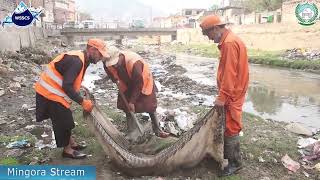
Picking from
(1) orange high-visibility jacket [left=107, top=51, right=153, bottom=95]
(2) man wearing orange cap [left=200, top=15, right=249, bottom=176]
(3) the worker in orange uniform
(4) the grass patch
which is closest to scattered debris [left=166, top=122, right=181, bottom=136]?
(3) the worker in orange uniform

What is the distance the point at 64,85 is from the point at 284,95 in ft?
31.9

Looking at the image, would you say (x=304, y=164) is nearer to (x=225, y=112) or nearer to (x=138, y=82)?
(x=225, y=112)

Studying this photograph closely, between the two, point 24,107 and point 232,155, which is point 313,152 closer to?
point 232,155

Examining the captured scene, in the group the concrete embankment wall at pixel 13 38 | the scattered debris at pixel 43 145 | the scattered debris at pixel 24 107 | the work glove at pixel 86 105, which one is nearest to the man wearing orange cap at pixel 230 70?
the work glove at pixel 86 105

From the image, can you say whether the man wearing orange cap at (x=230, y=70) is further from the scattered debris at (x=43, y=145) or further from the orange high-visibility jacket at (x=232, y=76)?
the scattered debris at (x=43, y=145)

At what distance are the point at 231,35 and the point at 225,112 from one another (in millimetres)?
804

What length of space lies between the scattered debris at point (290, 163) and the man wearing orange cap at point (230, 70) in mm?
1116

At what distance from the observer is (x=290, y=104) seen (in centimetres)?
1095

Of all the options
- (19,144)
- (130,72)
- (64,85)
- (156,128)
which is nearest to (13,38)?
(19,144)

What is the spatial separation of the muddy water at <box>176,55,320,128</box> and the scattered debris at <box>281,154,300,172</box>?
11.9ft

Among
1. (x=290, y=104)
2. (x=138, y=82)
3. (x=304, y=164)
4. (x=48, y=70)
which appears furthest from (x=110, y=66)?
(x=290, y=104)

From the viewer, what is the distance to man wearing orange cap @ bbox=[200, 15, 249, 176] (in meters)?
3.92

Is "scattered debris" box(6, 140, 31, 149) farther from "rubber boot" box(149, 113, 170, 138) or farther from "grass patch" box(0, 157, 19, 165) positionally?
"rubber boot" box(149, 113, 170, 138)

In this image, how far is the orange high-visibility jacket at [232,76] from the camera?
392 cm
